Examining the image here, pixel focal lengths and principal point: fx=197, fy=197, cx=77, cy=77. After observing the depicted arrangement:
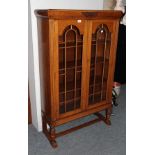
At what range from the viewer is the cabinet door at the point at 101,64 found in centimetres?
232

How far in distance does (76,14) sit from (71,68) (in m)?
0.59

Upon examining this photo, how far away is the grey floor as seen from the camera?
2213 mm

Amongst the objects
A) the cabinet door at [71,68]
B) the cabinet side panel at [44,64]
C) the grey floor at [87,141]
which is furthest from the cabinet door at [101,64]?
the cabinet side panel at [44,64]

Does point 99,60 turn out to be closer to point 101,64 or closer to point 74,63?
point 101,64

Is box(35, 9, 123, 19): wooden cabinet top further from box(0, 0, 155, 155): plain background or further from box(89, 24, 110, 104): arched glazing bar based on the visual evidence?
box(0, 0, 155, 155): plain background
